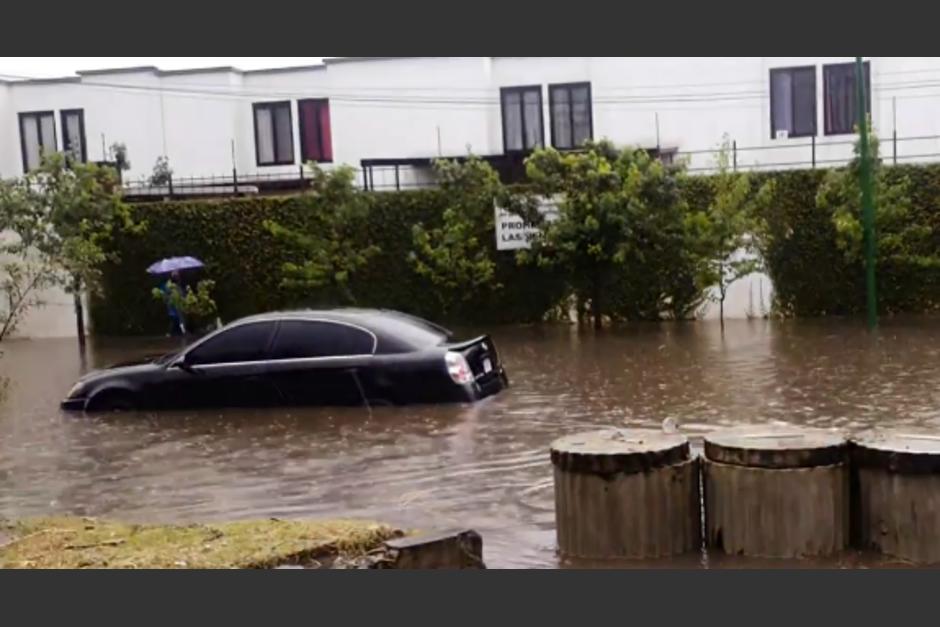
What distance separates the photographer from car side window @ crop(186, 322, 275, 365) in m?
13.0

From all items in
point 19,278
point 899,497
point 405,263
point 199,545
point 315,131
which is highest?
point 315,131

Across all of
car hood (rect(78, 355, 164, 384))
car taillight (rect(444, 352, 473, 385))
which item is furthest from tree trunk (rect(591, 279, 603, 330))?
car hood (rect(78, 355, 164, 384))

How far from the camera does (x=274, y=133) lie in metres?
32.1

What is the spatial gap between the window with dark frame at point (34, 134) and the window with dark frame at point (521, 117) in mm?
13153

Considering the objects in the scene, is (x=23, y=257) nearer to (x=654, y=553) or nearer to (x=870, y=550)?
(x=654, y=553)

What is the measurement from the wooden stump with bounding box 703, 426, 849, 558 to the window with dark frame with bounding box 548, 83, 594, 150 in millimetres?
22220

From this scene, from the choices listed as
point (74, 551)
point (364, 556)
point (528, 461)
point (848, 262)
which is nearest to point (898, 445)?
point (364, 556)

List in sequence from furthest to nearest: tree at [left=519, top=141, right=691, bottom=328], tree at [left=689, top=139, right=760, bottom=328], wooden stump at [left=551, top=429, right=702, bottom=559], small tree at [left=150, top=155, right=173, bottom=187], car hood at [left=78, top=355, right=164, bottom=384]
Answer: small tree at [left=150, top=155, right=173, bottom=187], tree at [left=689, top=139, right=760, bottom=328], tree at [left=519, top=141, right=691, bottom=328], car hood at [left=78, top=355, right=164, bottom=384], wooden stump at [left=551, top=429, right=702, bottom=559]

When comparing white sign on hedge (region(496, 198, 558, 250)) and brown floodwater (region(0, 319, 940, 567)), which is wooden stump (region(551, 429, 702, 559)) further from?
white sign on hedge (region(496, 198, 558, 250))

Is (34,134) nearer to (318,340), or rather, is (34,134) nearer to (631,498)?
(318,340)

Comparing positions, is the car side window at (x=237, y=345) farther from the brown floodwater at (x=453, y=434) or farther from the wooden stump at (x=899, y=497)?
the wooden stump at (x=899, y=497)

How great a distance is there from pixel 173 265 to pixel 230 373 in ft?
34.0

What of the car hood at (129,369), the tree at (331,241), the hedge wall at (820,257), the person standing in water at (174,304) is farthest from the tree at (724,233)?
the car hood at (129,369)

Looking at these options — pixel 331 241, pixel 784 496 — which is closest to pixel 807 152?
pixel 331 241
